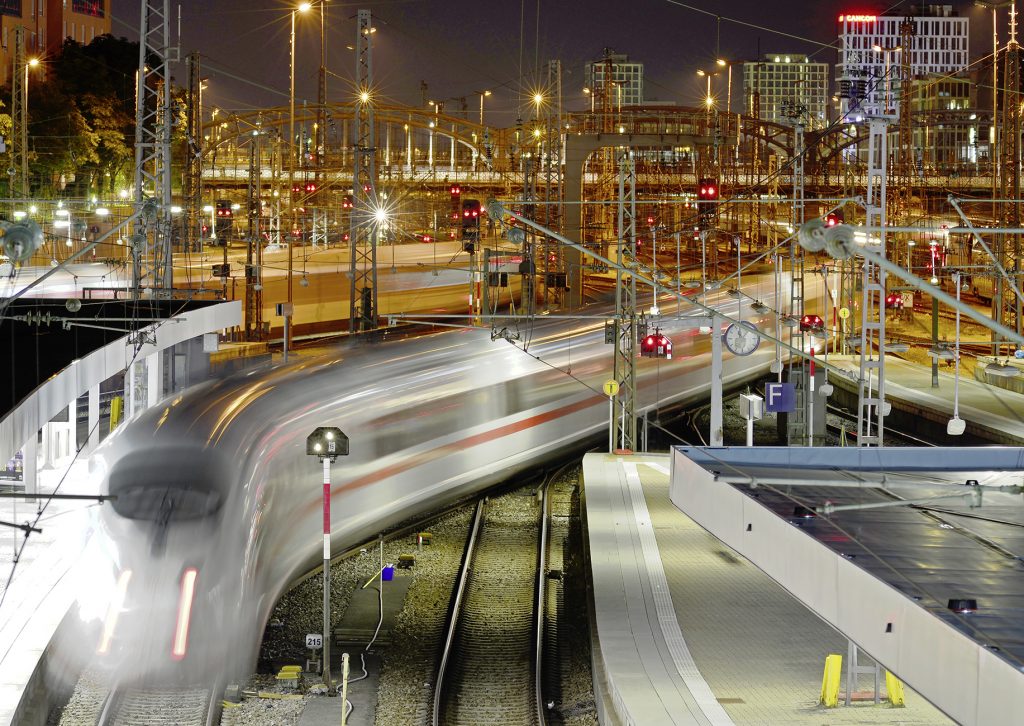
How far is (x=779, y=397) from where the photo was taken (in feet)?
86.9

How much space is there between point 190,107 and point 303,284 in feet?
20.8

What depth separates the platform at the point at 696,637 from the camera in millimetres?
12883

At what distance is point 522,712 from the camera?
14695 millimetres

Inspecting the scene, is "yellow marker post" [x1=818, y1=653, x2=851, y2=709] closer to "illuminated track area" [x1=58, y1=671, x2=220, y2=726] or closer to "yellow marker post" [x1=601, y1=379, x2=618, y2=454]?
"illuminated track area" [x1=58, y1=671, x2=220, y2=726]

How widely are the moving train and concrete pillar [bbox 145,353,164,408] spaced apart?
13.8 feet

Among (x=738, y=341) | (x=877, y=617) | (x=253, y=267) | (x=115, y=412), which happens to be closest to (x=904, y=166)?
(x=738, y=341)

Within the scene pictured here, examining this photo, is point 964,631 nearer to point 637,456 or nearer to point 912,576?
point 912,576

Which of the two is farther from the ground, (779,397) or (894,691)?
(779,397)

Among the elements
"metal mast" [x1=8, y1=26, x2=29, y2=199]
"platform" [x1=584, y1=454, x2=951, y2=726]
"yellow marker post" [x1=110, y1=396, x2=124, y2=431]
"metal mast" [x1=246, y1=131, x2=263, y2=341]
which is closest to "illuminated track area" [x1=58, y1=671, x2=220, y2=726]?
"platform" [x1=584, y1=454, x2=951, y2=726]

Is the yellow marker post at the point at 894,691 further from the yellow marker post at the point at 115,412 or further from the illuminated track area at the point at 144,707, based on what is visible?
the yellow marker post at the point at 115,412

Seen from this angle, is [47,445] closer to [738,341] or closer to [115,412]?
[115,412]

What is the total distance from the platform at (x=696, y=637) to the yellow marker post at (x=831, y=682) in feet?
0.43

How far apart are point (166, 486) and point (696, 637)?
6364mm

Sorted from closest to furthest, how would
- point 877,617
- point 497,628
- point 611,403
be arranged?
point 877,617, point 497,628, point 611,403
